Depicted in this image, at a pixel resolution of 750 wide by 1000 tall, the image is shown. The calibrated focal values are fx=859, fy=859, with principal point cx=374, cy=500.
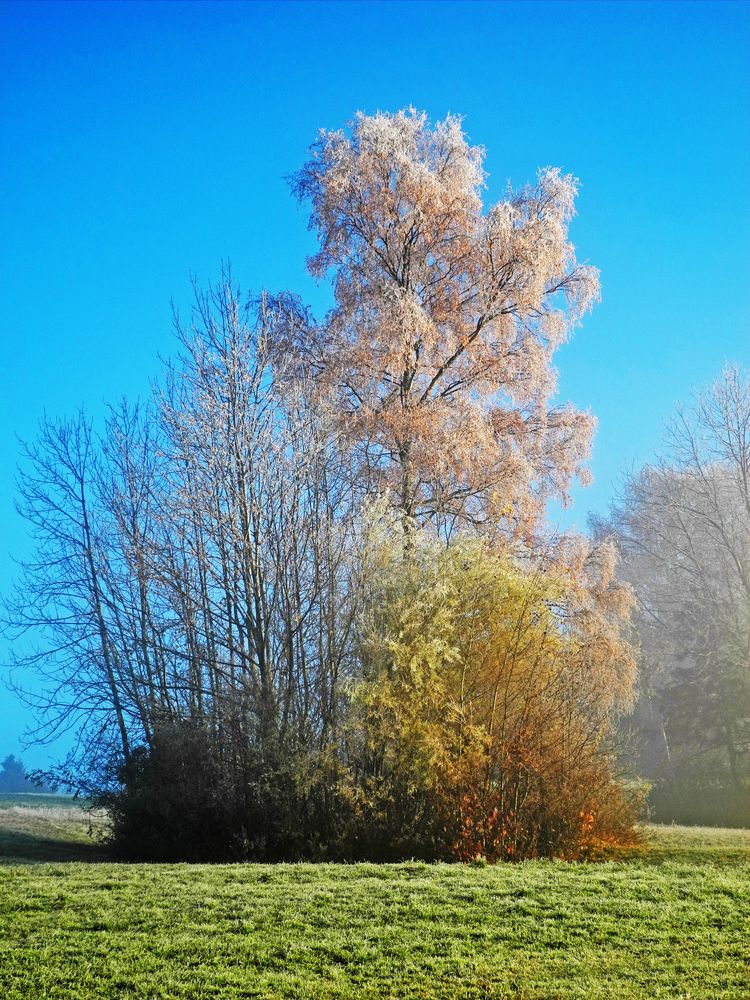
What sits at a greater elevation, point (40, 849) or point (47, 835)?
point (47, 835)

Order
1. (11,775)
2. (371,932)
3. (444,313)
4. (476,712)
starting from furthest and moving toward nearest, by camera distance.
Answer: (11,775) → (444,313) → (476,712) → (371,932)

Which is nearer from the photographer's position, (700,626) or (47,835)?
(47,835)

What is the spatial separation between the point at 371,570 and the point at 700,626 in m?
17.8

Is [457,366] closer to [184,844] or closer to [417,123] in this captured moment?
[417,123]

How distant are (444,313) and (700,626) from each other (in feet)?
51.7

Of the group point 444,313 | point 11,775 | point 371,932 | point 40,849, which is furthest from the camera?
point 11,775

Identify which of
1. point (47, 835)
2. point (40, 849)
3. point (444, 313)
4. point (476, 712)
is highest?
point (444, 313)

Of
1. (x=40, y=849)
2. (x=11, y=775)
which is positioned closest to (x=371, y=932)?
(x=40, y=849)

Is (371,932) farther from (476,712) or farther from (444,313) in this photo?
(444,313)

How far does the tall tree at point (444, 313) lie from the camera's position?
14.3 metres

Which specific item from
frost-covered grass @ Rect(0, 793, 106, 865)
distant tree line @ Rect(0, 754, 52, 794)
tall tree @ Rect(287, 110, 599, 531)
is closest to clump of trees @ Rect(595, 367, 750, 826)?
tall tree @ Rect(287, 110, 599, 531)

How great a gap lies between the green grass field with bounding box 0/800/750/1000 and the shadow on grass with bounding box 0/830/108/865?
2.65m

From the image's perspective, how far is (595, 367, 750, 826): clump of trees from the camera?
74.4ft

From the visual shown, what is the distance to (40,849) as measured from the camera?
12844 mm
